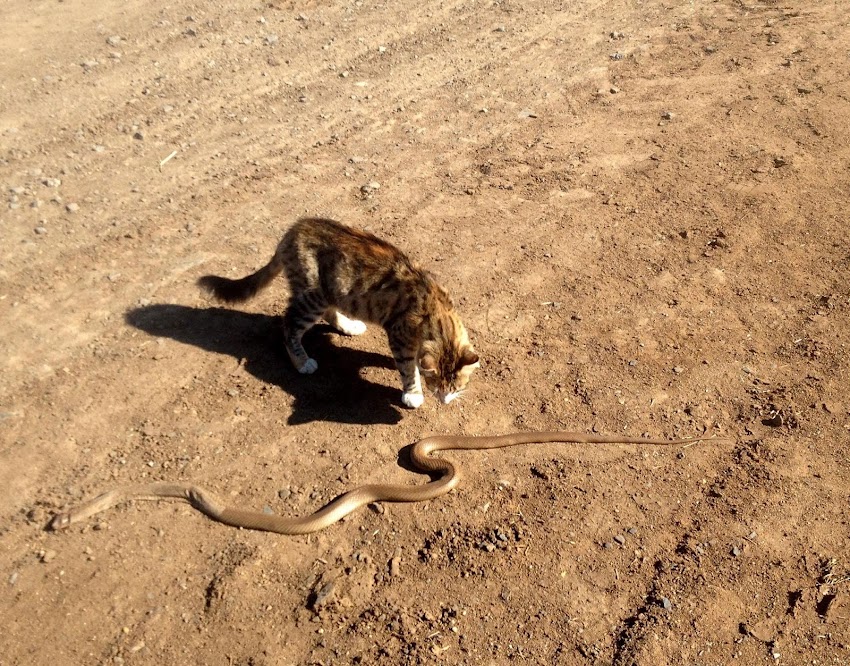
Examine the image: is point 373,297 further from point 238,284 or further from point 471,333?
point 238,284

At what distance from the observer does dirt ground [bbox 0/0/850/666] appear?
16.8 ft

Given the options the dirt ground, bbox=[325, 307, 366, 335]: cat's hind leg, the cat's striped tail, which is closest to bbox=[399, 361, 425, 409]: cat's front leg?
the dirt ground

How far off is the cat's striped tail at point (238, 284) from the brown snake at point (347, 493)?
193 cm

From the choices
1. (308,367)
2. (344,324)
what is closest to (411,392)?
(308,367)

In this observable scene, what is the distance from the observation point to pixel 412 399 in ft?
21.2

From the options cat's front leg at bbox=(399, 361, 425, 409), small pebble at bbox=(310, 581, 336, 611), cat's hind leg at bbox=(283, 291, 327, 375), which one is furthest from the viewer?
cat's hind leg at bbox=(283, 291, 327, 375)

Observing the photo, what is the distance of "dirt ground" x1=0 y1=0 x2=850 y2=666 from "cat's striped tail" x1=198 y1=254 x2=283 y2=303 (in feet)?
1.34

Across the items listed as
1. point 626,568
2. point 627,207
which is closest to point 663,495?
point 626,568

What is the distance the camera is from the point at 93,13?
1257 cm

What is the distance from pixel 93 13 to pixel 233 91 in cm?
379

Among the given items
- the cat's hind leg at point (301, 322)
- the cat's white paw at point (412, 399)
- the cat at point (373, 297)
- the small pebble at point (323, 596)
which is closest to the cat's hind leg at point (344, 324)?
the cat at point (373, 297)

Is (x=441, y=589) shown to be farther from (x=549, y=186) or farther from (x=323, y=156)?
(x=323, y=156)

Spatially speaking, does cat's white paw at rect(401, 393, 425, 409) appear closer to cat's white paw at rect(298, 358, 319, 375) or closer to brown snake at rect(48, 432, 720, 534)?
Result: brown snake at rect(48, 432, 720, 534)

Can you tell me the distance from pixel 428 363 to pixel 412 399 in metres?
0.66
